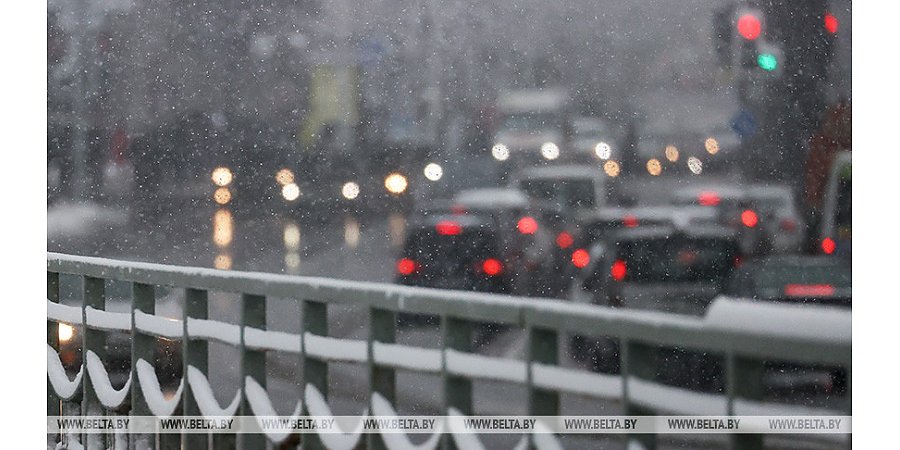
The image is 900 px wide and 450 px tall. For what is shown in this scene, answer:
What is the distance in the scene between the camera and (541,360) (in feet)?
A: 7.30

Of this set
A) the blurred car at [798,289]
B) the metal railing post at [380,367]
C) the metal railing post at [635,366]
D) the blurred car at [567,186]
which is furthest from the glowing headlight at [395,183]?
the metal railing post at [635,366]

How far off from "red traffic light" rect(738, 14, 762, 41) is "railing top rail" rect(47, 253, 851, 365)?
159cm

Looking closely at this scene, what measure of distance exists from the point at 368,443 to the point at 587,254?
163 cm

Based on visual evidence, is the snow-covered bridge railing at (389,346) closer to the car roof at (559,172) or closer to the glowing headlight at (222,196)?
the glowing headlight at (222,196)

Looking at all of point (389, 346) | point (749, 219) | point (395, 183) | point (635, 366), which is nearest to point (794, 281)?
point (749, 219)

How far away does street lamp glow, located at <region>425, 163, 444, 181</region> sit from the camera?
4.56 metres

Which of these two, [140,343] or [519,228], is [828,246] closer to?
[519,228]

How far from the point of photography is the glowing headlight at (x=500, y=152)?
4.38 m

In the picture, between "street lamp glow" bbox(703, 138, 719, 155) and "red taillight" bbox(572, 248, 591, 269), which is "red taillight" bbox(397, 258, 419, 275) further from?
"street lamp glow" bbox(703, 138, 719, 155)

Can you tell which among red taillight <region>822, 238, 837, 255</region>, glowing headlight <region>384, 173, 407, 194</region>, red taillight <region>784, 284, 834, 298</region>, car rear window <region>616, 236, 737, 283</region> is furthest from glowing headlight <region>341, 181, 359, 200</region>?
red taillight <region>822, 238, 837, 255</region>

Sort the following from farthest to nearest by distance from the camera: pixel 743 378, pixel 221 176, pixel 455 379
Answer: pixel 221 176 → pixel 455 379 → pixel 743 378

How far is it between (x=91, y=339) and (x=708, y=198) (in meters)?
2.31

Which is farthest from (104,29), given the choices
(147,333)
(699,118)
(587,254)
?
(699,118)

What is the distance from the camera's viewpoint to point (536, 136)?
4.27 metres
